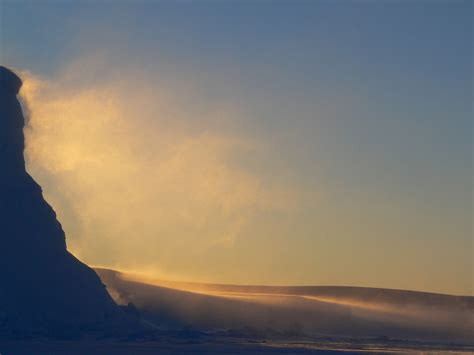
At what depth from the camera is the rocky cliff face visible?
6856 cm

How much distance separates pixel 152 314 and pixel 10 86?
2812cm

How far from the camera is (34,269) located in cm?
7200

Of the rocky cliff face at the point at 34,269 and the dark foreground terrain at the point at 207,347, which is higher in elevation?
the rocky cliff face at the point at 34,269

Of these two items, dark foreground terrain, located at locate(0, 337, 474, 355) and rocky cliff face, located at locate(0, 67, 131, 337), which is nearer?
dark foreground terrain, located at locate(0, 337, 474, 355)

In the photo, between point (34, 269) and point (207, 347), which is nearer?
point (207, 347)

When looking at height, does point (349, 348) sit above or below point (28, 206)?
below

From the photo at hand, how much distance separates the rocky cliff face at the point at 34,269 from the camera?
68.6 meters

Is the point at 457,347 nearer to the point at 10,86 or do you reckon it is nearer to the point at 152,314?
the point at 152,314

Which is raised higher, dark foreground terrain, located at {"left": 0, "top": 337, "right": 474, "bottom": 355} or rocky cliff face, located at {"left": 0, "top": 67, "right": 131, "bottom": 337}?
rocky cliff face, located at {"left": 0, "top": 67, "right": 131, "bottom": 337}

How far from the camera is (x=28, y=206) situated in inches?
3007

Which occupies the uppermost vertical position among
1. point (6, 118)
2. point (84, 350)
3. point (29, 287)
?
point (6, 118)

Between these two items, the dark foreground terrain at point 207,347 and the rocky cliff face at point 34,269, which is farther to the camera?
the rocky cliff face at point 34,269

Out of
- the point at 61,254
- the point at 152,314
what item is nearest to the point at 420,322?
the point at 152,314

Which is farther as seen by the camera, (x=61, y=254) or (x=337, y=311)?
(x=337, y=311)
